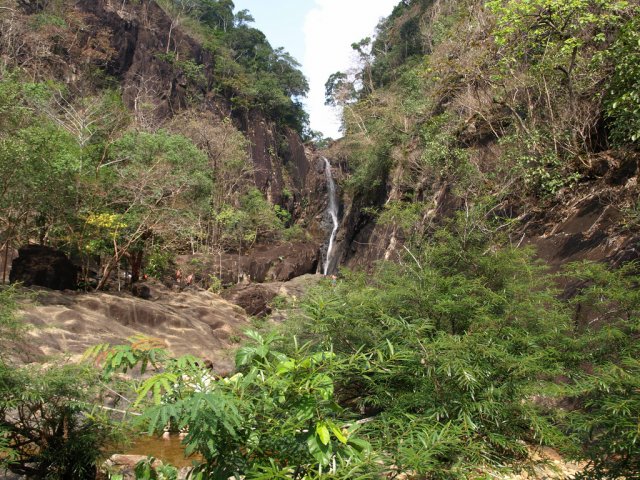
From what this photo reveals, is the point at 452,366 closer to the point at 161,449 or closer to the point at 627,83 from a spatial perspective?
the point at 161,449

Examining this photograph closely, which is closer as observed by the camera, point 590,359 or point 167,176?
point 590,359

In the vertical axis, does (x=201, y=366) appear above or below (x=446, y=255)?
below

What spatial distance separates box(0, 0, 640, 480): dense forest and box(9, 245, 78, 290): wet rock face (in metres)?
0.90

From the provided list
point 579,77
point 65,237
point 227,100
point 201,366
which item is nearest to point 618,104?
point 579,77

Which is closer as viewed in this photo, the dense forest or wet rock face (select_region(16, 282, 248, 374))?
the dense forest

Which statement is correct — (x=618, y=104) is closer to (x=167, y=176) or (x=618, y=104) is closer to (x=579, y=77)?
(x=579, y=77)

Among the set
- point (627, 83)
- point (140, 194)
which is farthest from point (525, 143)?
point (140, 194)

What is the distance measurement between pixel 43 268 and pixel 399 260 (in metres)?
11.4

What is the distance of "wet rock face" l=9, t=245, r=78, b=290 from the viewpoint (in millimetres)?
14383

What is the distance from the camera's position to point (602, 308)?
17.7ft

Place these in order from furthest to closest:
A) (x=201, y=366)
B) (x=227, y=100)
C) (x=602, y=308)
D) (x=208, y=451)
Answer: (x=227, y=100)
(x=602, y=308)
(x=201, y=366)
(x=208, y=451)

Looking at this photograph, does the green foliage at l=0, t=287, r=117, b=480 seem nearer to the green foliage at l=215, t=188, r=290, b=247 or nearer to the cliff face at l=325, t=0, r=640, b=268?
the cliff face at l=325, t=0, r=640, b=268

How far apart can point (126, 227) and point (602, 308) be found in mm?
14286

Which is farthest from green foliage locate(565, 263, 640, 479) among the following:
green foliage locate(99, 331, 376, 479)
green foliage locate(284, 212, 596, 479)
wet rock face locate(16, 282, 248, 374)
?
wet rock face locate(16, 282, 248, 374)
